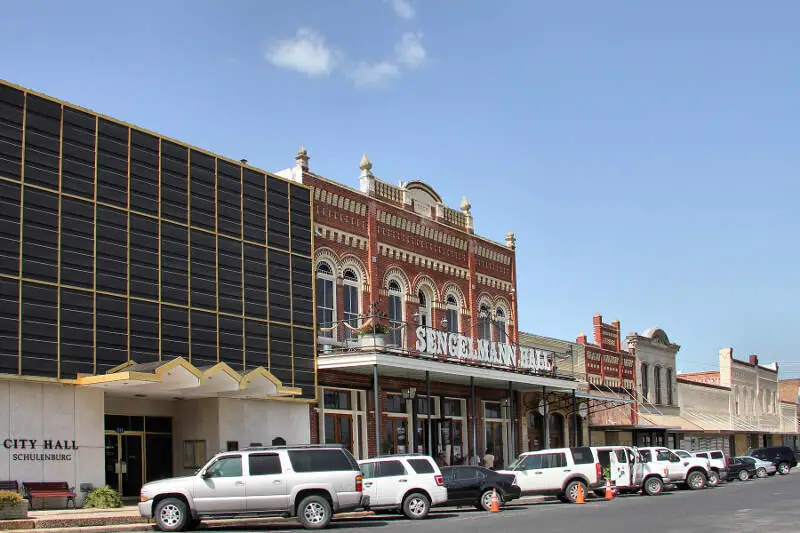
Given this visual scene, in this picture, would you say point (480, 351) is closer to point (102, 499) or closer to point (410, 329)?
point (410, 329)

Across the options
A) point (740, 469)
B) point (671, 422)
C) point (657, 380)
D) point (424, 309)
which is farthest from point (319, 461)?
point (657, 380)

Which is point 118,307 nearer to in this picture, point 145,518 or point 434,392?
point 145,518

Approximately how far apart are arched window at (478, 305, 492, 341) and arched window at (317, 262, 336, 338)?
30.7 ft

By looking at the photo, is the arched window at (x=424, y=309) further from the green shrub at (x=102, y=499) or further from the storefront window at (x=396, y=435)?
the green shrub at (x=102, y=499)

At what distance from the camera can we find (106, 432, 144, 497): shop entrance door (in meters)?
26.0

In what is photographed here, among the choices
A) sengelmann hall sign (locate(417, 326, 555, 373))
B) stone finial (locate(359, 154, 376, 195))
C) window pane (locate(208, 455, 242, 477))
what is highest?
stone finial (locate(359, 154, 376, 195))

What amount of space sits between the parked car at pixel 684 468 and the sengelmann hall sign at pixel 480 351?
6123mm

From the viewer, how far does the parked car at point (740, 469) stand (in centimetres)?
4219

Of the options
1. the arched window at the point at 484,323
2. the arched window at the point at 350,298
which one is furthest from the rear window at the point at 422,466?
the arched window at the point at 484,323

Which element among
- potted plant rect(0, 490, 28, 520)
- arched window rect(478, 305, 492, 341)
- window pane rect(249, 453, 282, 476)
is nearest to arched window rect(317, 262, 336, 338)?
arched window rect(478, 305, 492, 341)

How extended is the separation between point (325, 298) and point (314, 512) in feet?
41.6

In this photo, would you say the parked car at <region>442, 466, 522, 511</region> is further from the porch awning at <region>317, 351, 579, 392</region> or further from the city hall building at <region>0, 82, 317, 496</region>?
the city hall building at <region>0, 82, 317, 496</region>

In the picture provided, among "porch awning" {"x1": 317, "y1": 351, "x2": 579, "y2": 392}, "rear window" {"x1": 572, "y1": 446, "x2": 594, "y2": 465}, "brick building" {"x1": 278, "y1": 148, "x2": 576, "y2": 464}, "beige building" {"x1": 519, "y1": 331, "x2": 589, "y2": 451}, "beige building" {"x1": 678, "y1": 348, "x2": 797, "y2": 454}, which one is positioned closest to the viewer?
"rear window" {"x1": 572, "y1": 446, "x2": 594, "y2": 465}

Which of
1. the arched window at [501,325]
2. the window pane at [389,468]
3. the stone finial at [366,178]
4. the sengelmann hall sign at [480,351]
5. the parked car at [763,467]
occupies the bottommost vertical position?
the parked car at [763,467]
